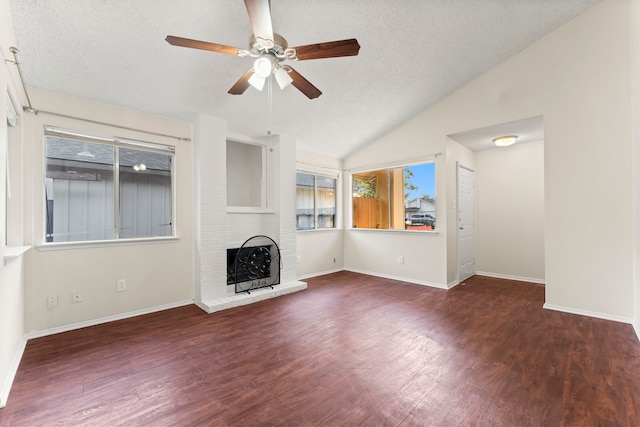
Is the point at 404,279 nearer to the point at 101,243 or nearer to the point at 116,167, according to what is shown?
the point at 101,243

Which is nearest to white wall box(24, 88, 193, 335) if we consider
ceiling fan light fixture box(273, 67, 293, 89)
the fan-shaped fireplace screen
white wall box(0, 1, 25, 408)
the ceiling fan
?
white wall box(0, 1, 25, 408)

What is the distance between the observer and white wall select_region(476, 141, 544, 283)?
503cm

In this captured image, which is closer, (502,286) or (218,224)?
(218,224)

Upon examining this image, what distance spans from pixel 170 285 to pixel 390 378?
9.86 feet

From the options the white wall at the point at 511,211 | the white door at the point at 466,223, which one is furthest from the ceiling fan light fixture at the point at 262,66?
the white wall at the point at 511,211

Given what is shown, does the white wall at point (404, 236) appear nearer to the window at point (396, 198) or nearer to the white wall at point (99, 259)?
the window at point (396, 198)

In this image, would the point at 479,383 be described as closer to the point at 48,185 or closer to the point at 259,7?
the point at 259,7

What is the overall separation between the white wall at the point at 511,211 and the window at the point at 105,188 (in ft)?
18.4

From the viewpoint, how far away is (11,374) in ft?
7.06

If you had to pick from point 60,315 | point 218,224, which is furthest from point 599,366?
point 60,315

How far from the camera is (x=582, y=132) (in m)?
3.42

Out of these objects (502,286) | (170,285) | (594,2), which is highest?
(594,2)

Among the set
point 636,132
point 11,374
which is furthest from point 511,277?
point 11,374

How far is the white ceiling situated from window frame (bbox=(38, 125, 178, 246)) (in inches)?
16.7
